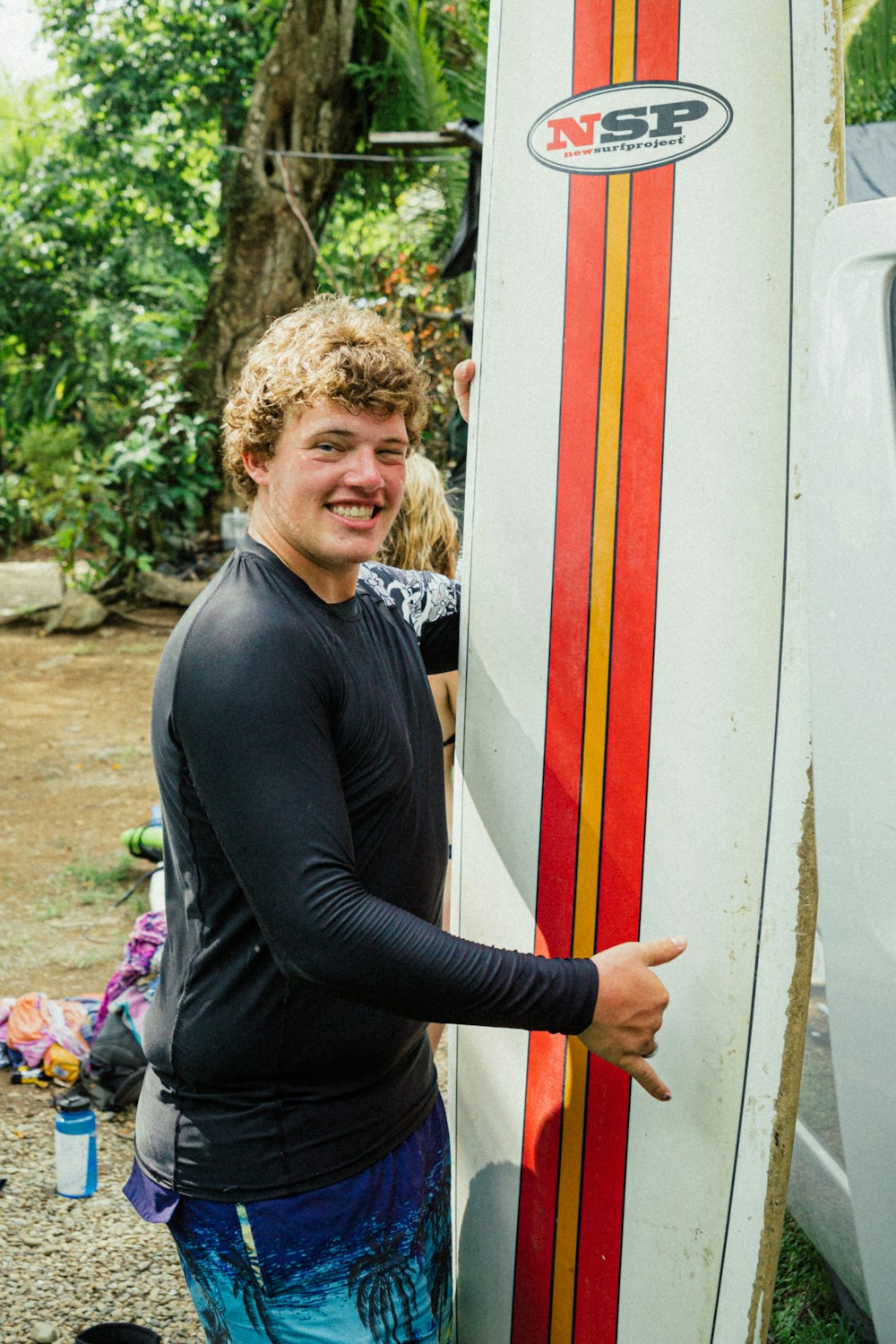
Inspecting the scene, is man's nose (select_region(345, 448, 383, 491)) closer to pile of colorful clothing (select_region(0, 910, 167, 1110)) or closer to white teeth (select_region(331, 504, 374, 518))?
white teeth (select_region(331, 504, 374, 518))

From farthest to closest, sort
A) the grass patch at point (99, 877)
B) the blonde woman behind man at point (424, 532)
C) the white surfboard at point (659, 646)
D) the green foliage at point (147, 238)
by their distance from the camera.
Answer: the green foliage at point (147, 238) < the grass patch at point (99, 877) < the blonde woman behind man at point (424, 532) < the white surfboard at point (659, 646)

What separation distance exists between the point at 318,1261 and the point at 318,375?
1.00 meters

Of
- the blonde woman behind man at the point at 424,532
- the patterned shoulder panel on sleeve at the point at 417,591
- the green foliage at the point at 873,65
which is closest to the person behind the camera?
the patterned shoulder panel on sleeve at the point at 417,591

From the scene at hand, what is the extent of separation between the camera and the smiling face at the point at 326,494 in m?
1.38

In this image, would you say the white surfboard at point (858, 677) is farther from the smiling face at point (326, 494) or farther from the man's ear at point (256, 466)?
the man's ear at point (256, 466)

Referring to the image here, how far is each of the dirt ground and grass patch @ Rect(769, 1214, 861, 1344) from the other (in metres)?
2.46

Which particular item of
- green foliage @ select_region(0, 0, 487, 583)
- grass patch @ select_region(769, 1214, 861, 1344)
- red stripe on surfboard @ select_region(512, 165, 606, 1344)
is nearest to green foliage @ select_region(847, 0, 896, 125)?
green foliage @ select_region(0, 0, 487, 583)

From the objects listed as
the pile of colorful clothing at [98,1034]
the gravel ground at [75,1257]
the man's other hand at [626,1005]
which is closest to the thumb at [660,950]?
the man's other hand at [626,1005]

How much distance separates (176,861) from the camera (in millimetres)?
1383

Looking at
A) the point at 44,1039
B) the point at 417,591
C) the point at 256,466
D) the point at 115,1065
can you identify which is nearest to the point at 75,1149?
the point at 115,1065

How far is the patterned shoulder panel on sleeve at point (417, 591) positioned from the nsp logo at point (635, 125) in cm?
68

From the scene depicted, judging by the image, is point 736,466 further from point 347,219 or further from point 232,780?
point 347,219

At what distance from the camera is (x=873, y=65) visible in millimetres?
6414

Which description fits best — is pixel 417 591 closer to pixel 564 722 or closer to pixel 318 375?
pixel 564 722
